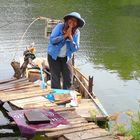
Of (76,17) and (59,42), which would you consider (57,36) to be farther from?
(76,17)

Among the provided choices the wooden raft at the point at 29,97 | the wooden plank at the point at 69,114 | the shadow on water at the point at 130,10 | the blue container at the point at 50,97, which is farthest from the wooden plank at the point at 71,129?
the shadow on water at the point at 130,10

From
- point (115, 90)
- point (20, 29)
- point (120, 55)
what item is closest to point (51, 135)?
point (115, 90)

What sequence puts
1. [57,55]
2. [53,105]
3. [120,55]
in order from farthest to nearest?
1. [120,55]
2. [57,55]
3. [53,105]

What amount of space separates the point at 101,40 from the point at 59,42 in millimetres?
9807

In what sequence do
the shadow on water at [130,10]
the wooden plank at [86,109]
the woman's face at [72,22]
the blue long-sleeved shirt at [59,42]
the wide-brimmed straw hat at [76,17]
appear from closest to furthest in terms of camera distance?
the wooden plank at [86,109]
the wide-brimmed straw hat at [76,17]
the woman's face at [72,22]
the blue long-sleeved shirt at [59,42]
the shadow on water at [130,10]

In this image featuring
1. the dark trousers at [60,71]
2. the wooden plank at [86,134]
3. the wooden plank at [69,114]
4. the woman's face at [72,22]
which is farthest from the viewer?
the dark trousers at [60,71]

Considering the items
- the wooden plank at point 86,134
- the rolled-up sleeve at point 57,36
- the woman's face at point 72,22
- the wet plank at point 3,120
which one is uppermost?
the woman's face at point 72,22

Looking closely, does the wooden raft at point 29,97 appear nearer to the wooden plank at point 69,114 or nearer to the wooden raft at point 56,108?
the wooden raft at point 56,108

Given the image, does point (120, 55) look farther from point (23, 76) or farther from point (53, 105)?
point (53, 105)

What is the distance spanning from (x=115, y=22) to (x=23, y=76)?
13317 mm

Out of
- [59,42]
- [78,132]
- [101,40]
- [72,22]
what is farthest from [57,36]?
[101,40]

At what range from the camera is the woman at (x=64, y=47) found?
29.0 feet

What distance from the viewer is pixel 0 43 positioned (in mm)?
16578

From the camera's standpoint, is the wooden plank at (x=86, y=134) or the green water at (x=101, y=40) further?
the green water at (x=101, y=40)
